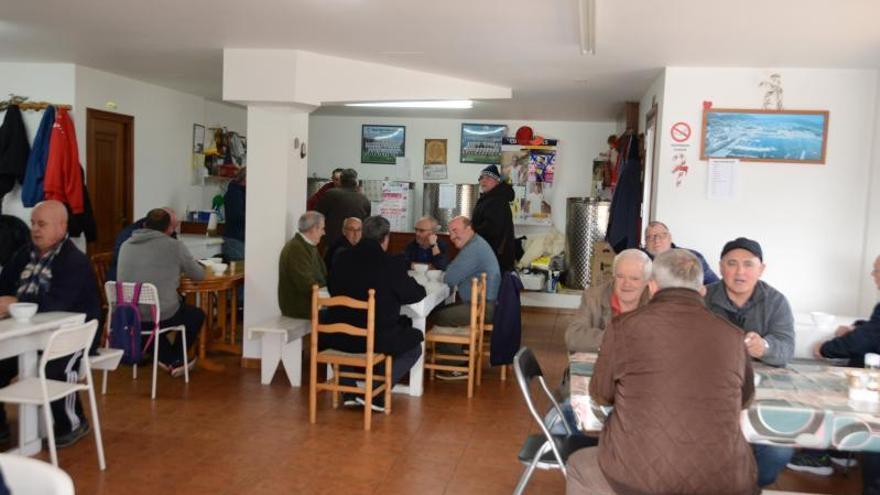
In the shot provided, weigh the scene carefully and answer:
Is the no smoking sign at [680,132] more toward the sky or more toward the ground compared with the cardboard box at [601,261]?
more toward the sky

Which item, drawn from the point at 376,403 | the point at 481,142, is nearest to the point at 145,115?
the point at 481,142

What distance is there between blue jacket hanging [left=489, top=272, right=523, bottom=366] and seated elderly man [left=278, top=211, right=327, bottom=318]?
1396 mm

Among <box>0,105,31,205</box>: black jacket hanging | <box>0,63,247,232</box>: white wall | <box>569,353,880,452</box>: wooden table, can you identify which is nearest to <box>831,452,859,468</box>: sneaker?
<box>569,353,880,452</box>: wooden table

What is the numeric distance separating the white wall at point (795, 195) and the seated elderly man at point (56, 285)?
418 centimetres

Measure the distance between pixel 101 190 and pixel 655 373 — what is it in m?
Result: 7.01

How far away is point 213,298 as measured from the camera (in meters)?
7.30

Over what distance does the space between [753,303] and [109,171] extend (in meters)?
6.62

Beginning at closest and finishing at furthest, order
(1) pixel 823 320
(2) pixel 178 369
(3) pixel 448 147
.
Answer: (1) pixel 823 320 < (2) pixel 178 369 < (3) pixel 448 147

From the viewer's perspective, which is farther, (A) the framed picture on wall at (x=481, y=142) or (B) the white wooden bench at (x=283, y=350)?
(A) the framed picture on wall at (x=481, y=142)

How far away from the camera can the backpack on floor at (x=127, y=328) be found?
212 inches

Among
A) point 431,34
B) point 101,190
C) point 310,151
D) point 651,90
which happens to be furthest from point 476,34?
point 310,151

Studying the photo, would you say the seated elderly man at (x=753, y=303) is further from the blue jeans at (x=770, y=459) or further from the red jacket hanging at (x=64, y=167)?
the red jacket hanging at (x=64, y=167)

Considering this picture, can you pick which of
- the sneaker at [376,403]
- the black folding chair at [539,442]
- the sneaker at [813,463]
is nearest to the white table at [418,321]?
the sneaker at [376,403]

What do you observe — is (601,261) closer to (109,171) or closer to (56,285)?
(109,171)
